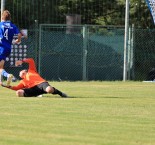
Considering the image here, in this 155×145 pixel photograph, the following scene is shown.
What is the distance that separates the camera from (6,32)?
19.1m

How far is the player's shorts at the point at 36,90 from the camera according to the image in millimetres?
16938

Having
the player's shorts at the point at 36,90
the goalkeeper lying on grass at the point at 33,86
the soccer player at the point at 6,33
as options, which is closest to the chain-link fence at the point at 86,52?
the soccer player at the point at 6,33

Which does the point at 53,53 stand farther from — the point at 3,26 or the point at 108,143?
the point at 108,143

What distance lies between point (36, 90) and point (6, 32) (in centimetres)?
263

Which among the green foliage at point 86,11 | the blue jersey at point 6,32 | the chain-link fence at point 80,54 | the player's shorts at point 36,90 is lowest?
the chain-link fence at point 80,54

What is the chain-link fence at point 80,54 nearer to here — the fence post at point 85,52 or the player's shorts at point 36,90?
the fence post at point 85,52

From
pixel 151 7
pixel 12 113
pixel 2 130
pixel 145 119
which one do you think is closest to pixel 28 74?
pixel 12 113

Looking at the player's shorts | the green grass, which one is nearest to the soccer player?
the player's shorts

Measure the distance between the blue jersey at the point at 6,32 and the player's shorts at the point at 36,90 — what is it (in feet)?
7.72

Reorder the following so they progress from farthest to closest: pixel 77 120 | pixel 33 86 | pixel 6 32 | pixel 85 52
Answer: pixel 85 52, pixel 6 32, pixel 33 86, pixel 77 120

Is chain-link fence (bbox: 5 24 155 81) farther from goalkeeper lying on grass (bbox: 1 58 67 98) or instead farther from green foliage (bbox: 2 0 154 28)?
goalkeeper lying on grass (bbox: 1 58 67 98)

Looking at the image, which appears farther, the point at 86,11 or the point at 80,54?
the point at 86,11

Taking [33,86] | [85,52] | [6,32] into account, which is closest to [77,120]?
[33,86]

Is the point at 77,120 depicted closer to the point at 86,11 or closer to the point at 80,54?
the point at 80,54
